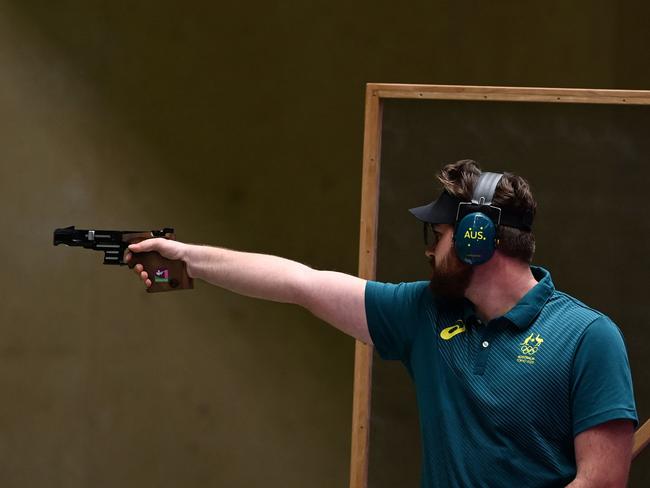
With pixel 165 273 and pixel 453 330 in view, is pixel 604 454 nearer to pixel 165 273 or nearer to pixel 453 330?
pixel 453 330

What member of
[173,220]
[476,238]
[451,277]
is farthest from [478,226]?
[173,220]

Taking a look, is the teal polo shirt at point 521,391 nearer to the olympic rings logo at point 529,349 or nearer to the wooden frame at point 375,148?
the olympic rings logo at point 529,349

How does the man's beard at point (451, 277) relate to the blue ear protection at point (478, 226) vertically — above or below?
below

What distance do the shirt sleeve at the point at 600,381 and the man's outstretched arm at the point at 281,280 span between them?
537mm

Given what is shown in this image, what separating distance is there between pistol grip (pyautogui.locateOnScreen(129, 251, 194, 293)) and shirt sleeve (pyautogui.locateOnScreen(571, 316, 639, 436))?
1.01 metres

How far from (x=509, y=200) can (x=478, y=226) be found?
0.10 metres

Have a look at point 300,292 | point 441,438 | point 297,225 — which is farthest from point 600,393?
point 297,225

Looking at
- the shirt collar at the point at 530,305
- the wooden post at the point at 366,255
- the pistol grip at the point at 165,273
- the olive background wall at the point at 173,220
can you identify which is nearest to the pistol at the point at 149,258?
the pistol grip at the point at 165,273

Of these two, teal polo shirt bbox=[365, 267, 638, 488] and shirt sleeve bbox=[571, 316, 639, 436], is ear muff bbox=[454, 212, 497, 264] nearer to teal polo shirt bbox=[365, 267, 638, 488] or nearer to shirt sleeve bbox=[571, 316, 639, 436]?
teal polo shirt bbox=[365, 267, 638, 488]

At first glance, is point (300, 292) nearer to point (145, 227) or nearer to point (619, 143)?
point (619, 143)

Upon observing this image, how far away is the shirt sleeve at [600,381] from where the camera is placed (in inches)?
68.3

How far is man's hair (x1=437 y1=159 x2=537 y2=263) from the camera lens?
1.93 meters

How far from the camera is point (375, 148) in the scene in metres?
2.71

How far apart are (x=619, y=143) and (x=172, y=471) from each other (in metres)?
2.31
